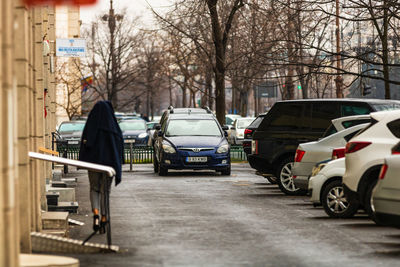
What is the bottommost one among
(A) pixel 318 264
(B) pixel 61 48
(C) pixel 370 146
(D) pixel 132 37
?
(A) pixel 318 264

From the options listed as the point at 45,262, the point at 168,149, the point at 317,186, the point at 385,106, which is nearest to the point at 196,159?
the point at 168,149

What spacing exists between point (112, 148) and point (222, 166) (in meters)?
13.0

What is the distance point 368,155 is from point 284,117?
675 centimetres

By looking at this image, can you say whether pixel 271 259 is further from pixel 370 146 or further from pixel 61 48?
pixel 61 48

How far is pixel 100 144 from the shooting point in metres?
11.9

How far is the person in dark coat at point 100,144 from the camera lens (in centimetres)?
1195

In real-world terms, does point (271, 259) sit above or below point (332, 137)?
below

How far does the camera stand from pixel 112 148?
12.0 metres

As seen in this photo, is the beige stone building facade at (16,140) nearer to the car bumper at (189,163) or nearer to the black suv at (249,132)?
the car bumper at (189,163)

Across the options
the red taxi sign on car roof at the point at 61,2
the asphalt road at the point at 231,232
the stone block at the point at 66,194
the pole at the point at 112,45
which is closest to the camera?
the red taxi sign on car roof at the point at 61,2

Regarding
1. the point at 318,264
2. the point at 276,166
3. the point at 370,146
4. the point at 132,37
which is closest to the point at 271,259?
the point at 318,264

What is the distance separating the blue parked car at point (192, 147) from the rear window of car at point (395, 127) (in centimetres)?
1218

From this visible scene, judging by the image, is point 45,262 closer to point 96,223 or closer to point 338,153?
point 96,223

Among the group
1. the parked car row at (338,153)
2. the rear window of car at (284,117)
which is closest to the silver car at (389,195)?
the parked car row at (338,153)
